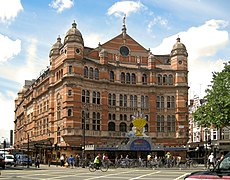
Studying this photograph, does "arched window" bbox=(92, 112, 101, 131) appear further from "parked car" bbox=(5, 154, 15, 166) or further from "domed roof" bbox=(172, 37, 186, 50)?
"domed roof" bbox=(172, 37, 186, 50)

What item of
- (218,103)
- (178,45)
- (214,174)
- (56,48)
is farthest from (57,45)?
(214,174)

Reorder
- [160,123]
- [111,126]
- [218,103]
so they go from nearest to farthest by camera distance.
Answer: [218,103], [111,126], [160,123]

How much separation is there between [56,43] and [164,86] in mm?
20513

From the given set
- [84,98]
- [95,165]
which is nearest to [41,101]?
[84,98]

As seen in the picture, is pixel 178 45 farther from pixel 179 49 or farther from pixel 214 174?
pixel 214 174

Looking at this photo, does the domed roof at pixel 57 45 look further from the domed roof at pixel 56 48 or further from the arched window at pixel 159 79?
the arched window at pixel 159 79

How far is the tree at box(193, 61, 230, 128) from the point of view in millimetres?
39031

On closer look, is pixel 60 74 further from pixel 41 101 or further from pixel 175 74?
pixel 175 74

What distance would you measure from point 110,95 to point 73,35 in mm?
12030

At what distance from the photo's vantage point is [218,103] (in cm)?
3916

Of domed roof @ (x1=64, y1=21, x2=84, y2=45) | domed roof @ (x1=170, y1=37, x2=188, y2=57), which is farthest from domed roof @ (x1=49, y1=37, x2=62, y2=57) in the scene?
domed roof @ (x1=170, y1=37, x2=188, y2=57)

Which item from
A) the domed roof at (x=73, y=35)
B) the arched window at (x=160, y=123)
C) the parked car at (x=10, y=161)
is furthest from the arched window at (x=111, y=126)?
the parked car at (x=10, y=161)

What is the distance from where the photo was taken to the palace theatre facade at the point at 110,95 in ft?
206

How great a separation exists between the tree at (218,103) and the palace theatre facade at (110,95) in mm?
19516
